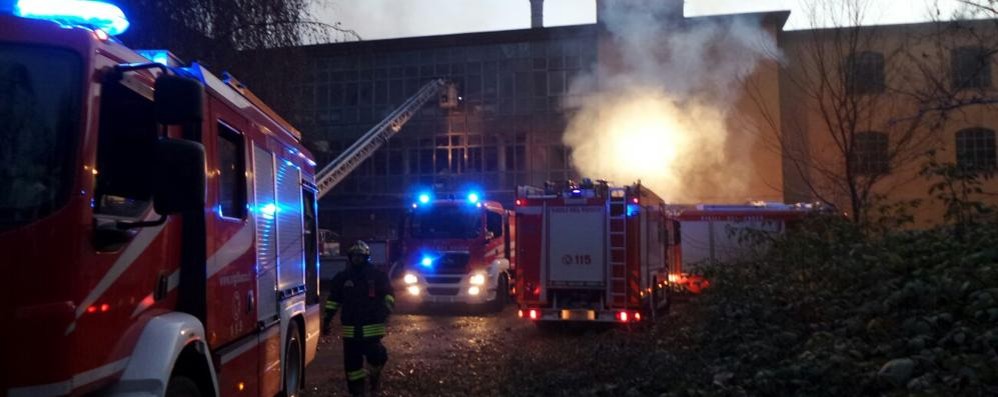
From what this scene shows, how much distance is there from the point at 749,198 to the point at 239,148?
22.5 m

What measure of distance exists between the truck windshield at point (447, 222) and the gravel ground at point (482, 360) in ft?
7.56

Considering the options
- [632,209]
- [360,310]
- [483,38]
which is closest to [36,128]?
[360,310]

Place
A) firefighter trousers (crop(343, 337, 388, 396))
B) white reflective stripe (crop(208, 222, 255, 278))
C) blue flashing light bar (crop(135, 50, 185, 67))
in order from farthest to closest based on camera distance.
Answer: firefighter trousers (crop(343, 337, 388, 396))
white reflective stripe (crop(208, 222, 255, 278))
blue flashing light bar (crop(135, 50, 185, 67))

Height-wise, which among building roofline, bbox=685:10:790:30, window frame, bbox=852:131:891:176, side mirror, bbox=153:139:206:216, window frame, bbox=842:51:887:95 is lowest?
side mirror, bbox=153:139:206:216

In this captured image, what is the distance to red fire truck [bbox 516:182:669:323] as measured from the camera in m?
12.4

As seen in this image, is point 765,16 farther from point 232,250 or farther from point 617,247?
point 232,250

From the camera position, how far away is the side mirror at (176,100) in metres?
3.43

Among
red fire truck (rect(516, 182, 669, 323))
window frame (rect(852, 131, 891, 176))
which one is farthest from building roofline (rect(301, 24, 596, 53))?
red fire truck (rect(516, 182, 669, 323))

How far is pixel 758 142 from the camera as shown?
23.6 metres

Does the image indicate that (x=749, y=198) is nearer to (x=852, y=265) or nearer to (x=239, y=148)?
(x=852, y=265)

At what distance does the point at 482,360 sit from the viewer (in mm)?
10359

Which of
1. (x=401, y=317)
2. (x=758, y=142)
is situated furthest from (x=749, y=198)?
(x=401, y=317)

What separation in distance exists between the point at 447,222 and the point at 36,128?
557 inches

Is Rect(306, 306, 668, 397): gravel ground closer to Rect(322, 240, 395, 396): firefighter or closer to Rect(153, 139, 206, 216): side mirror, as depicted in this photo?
Rect(322, 240, 395, 396): firefighter
